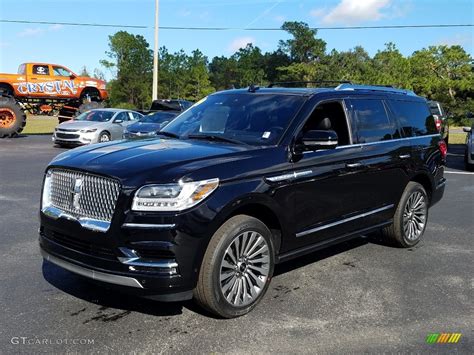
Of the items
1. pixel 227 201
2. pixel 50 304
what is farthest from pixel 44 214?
pixel 227 201

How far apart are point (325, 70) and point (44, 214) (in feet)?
289

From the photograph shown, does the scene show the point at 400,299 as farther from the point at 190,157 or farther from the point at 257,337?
the point at 190,157

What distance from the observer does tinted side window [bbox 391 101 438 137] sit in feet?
20.3

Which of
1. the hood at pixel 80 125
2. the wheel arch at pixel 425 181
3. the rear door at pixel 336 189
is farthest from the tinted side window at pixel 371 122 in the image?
the hood at pixel 80 125

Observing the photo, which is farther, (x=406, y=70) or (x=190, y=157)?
(x=406, y=70)

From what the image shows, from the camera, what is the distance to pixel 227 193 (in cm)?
386

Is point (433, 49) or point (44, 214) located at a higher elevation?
point (433, 49)

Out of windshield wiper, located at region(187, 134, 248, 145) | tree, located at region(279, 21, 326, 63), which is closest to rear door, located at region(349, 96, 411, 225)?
windshield wiper, located at region(187, 134, 248, 145)

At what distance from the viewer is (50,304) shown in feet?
13.9

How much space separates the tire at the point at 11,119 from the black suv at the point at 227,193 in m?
18.0

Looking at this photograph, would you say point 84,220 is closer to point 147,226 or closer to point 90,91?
point 147,226

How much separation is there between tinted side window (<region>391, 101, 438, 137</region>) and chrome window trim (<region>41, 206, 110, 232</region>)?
12.8ft

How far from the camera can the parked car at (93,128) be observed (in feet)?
60.4

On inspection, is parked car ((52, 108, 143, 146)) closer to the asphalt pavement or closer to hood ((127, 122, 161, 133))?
hood ((127, 122, 161, 133))
